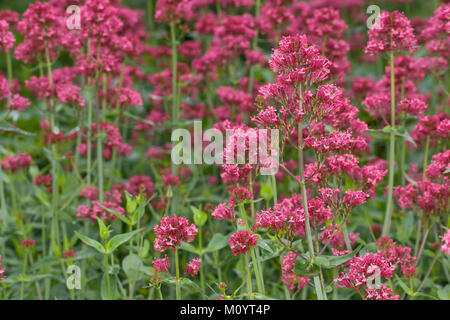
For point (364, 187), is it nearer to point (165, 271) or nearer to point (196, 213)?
point (196, 213)

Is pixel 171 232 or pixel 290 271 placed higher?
pixel 171 232

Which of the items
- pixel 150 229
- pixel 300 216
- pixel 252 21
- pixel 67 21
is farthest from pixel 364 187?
pixel 67 21

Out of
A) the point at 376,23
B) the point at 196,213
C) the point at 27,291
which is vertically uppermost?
the point at 376,23

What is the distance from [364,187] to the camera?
221 centimetres

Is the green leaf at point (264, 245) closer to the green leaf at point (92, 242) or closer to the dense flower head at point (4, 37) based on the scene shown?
the green leaf at point (92, 242)

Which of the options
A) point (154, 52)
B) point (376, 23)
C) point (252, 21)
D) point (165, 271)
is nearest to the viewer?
point (165, 271)

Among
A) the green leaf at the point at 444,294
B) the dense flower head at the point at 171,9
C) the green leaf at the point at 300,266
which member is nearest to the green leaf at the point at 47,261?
the green leaf at the point at 300,266

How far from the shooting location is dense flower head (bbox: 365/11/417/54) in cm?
225

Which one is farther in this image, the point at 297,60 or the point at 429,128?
the point at 429,128

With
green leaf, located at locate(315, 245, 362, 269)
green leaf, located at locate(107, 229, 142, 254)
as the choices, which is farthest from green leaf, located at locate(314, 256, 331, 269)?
green leaf, located at locate(107, 229, 142, 254)

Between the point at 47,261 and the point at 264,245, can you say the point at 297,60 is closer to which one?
the point at 264,245

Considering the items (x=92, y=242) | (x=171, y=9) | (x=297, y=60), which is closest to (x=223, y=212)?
(x=92, y=242)

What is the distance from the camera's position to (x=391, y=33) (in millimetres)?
2260

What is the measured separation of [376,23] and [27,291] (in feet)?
6.74
